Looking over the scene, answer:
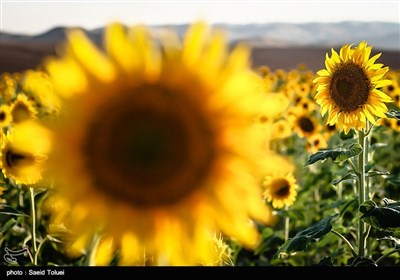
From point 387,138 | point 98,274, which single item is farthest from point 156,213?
point 387,138

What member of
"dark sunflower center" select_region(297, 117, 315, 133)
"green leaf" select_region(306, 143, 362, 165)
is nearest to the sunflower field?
"green leaf" select_region(306, 143, 362, 165)

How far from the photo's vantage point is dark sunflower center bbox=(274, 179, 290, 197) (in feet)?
5.57

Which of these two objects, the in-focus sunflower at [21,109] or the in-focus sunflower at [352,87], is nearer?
the in-focus sunflower at [352,87]

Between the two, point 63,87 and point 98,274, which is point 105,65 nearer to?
point 63,87

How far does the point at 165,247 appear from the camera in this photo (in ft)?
1.49

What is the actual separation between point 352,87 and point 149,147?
0.71 meters

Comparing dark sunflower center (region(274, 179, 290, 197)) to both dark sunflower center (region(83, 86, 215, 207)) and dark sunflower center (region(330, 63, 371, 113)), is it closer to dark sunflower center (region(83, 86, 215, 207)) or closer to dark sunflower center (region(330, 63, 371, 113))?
dark sunflower center (region(330, 63, 371, 113))

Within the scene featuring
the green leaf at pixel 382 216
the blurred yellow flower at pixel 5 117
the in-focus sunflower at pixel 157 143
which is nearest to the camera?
the in-focus sunflower at pixel 157 143

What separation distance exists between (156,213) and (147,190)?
2 cm

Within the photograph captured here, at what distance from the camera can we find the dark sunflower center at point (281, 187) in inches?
66.9

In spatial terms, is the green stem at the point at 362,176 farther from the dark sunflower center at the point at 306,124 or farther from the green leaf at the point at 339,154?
the dark sunflower center at the point at 306,124

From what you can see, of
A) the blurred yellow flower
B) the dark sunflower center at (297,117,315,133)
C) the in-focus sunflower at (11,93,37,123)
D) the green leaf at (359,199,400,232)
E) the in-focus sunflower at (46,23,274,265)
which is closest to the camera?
the in-focus sunflower at (46,23,274,265)

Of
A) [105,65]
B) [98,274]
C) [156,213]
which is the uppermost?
[105,65]

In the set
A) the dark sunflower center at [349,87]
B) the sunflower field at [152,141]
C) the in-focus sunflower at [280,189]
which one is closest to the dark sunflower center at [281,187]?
the in-focus sunflower at [280,189]
